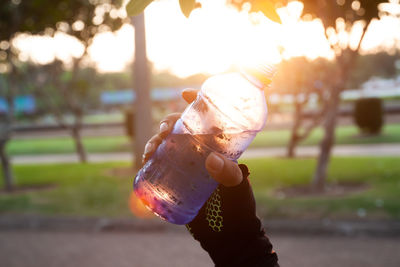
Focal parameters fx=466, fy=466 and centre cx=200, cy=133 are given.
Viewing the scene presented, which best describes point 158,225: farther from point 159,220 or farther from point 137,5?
point 137,5

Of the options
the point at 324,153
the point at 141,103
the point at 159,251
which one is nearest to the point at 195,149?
the point at 159,251

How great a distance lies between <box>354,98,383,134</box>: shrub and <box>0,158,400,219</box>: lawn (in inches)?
275

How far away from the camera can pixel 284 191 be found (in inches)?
343

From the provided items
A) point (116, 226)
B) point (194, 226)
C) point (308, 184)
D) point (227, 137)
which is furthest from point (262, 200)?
point (194, 226)

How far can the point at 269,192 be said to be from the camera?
851 cm

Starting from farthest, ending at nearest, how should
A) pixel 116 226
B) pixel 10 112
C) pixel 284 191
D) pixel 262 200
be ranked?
pixel 10 112, pixel 284 191, pixel 262 200, pixel 116 226

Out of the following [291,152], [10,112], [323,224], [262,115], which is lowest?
[291,152]

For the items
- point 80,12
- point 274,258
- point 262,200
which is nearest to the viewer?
point 274,258

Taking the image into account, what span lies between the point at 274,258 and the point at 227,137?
0.76 metres

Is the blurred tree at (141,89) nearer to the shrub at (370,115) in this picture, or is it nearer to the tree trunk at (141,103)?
the tree trunk at (141,103)

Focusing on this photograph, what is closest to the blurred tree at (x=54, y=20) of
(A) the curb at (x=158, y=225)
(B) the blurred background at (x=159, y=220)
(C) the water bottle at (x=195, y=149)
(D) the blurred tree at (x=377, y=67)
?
(B) the blurred background at (x=159, y=220)

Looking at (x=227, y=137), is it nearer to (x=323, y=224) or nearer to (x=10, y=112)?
(x=323, y=224)

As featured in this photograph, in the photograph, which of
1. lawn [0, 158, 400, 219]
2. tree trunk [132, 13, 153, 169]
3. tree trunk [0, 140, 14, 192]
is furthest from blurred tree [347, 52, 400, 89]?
tree trunk [0, 140, 14, 192]

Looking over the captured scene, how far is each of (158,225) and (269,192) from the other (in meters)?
2.41
